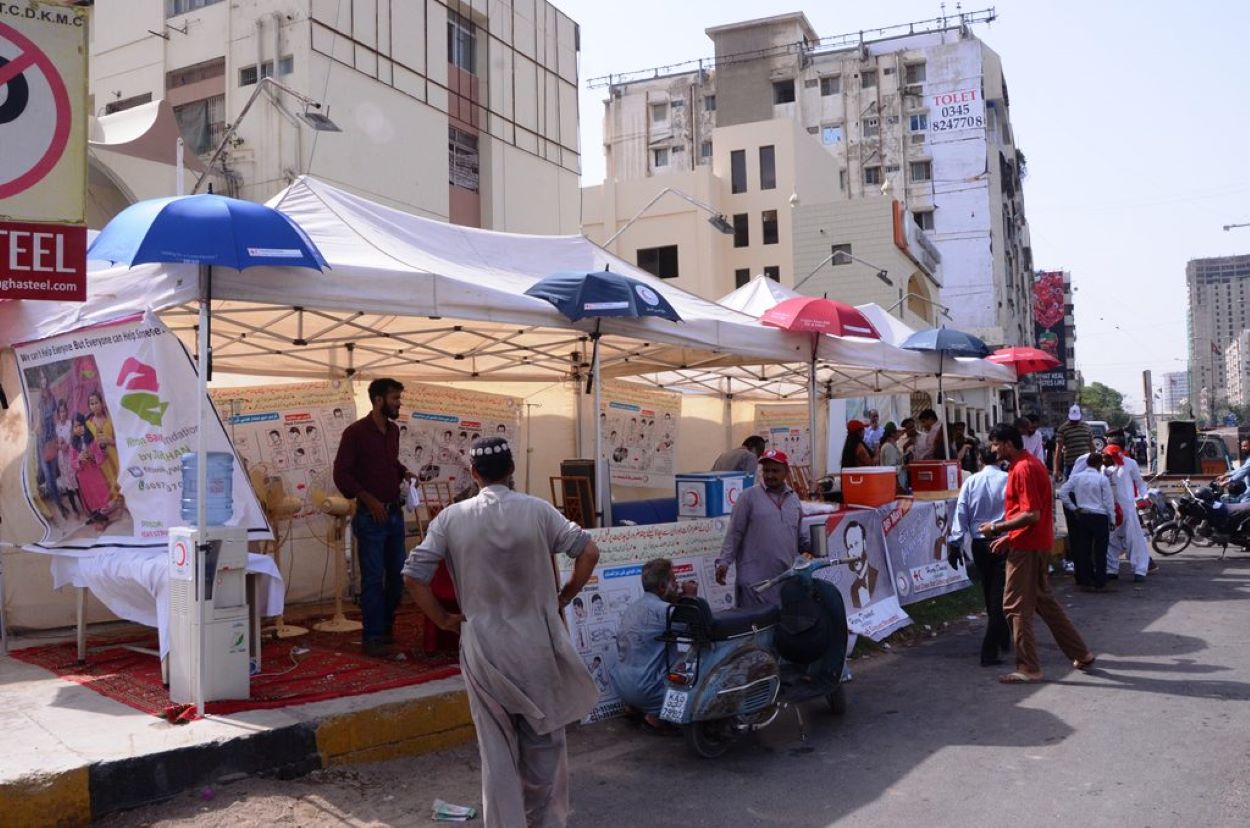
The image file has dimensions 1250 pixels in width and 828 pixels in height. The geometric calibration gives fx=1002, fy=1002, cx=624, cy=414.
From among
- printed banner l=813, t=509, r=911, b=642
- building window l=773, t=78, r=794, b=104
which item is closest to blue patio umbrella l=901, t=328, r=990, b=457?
printed banner l=813, t=509, r=911, b=642

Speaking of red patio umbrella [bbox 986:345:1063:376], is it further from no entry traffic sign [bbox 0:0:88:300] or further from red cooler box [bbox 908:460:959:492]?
no entry traffic sign [bbox 0:0:88:300]

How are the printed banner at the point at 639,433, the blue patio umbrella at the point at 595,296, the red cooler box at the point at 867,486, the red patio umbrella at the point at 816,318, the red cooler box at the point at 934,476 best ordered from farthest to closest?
the printed banner at the point at 639,433
the red cooler box at the point at 934,476
the red patio umbrella at the point at 816,318
the red cooler box at the point at 867,486
the blue patio umbrella at the point at 595,296

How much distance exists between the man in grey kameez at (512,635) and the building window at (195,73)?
24.7 m

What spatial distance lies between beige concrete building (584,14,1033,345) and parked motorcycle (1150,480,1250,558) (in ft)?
108

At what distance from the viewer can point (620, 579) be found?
7.22 m

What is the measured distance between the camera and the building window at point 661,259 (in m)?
47.0

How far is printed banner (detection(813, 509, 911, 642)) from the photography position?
29.5ft

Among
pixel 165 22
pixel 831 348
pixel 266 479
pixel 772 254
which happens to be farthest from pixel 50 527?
pixel 772 254

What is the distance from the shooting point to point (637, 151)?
212ft

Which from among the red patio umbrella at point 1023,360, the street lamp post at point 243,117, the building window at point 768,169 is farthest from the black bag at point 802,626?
the building window at point 768,169

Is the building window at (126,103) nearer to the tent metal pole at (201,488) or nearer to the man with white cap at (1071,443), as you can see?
the man with white cap at (1071,443)

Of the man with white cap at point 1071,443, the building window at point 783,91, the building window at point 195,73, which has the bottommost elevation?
the man with white cap at point 1071,443

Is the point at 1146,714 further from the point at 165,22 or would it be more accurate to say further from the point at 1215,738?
the point at 165,22

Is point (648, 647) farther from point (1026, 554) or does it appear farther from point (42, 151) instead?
point (42, 151)
